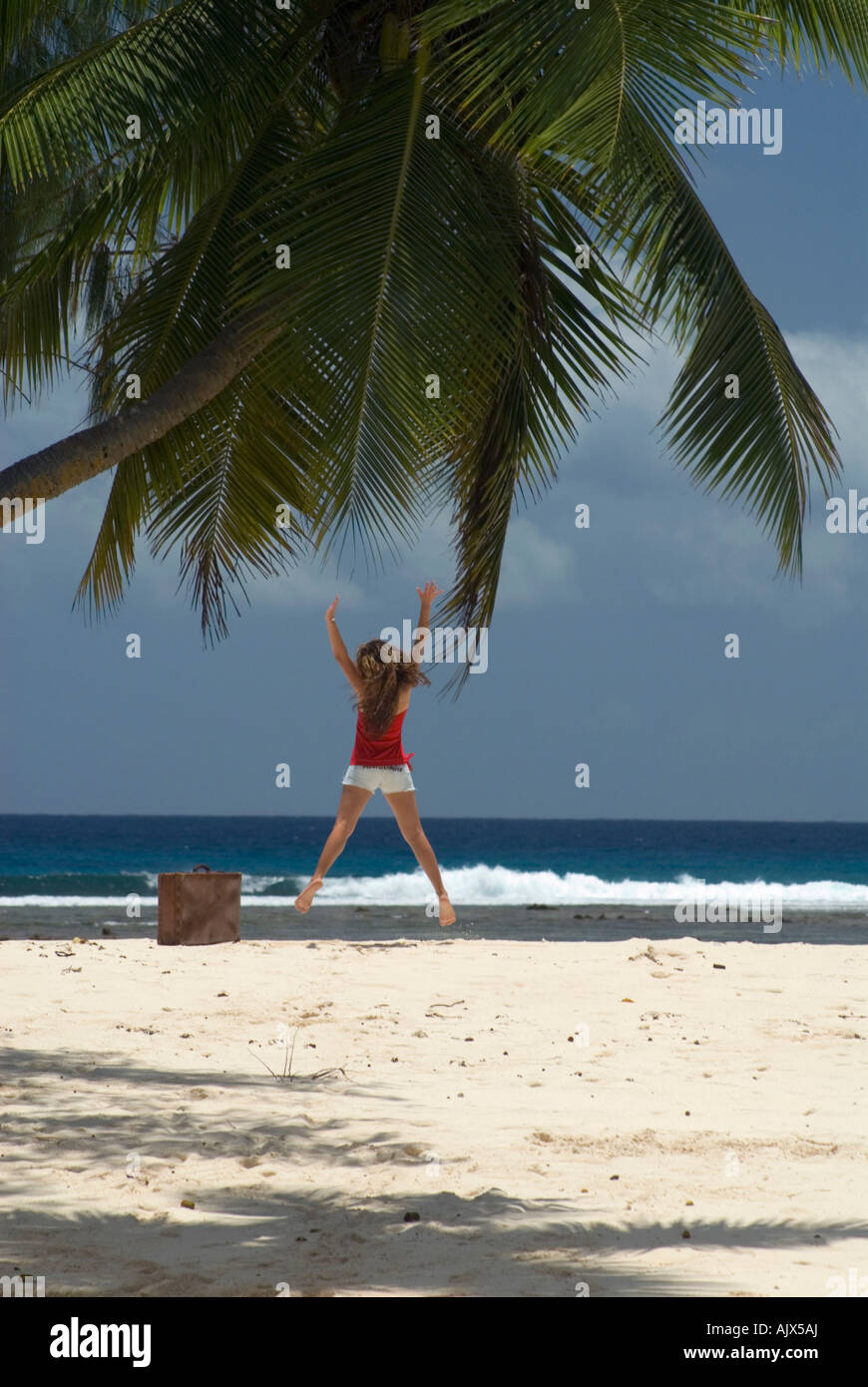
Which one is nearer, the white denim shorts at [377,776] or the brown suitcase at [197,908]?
the white denim shorts at [377,776]

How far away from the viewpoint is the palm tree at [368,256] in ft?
15.1

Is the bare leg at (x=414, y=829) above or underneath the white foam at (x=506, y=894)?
above

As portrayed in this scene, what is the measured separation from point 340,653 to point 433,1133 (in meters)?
2.37

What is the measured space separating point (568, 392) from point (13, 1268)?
4216 mm

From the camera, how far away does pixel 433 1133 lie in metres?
4.91

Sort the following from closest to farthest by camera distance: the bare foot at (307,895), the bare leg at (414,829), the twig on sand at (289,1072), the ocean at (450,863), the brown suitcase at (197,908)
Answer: the twig on sand at (289,1072) < the bare leg at (414,829) < the bare foot at (307,895) < the brown suitcase at (197,908) < the ocean at (450,863)

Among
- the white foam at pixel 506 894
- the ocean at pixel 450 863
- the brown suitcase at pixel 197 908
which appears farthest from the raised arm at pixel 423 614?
the white foam at pixel 506 894

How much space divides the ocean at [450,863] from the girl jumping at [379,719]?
39.9 ft

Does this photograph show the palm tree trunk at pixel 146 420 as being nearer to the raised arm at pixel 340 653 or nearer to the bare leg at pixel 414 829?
the raised arm at pixel 340 653

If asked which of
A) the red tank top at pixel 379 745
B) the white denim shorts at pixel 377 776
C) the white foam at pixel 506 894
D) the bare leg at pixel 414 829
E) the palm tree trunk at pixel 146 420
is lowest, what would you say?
the white foam at pixel 506 894

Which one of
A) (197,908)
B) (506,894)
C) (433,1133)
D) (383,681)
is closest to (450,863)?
(506,894)

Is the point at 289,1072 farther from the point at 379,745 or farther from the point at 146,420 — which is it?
the point at 146,420

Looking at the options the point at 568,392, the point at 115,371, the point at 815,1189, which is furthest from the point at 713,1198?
the point at 115,371
